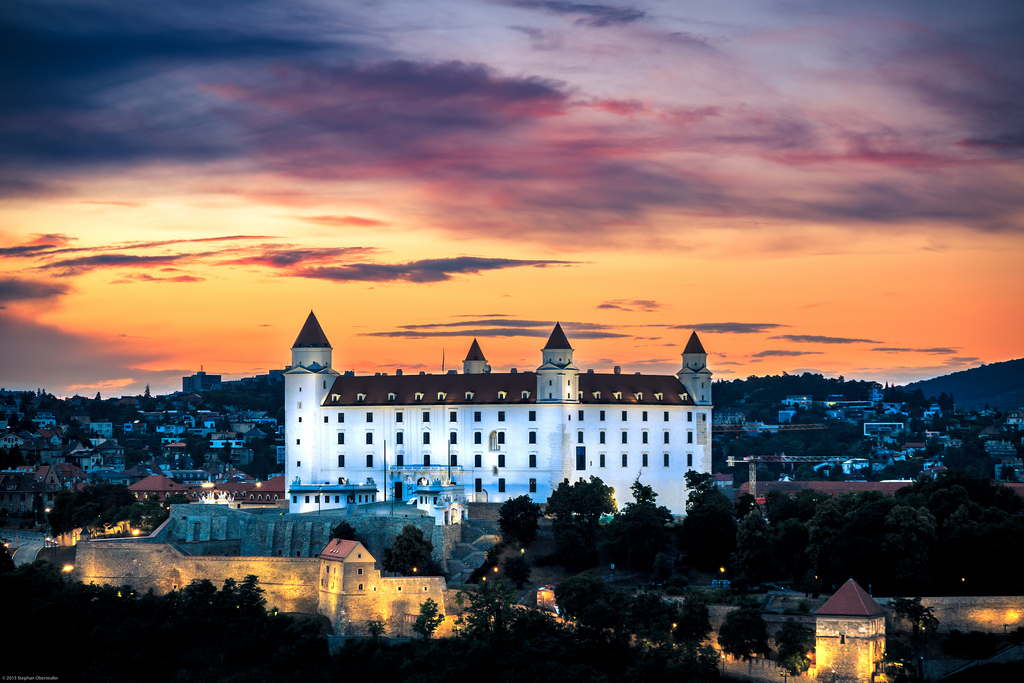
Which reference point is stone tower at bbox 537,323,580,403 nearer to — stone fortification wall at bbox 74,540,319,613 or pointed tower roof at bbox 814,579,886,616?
stone fortification wall at bbox 74,540,319,613

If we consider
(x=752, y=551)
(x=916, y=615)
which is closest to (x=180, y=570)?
(x=752, y=551)

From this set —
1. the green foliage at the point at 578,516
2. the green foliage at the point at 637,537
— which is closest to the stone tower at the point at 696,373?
the green foliage at the point at 578,516

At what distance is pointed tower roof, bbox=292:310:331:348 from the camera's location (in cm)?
7919

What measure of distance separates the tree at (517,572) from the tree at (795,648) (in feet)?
46.2

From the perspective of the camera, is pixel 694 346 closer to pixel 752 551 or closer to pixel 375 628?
pixel 752 551

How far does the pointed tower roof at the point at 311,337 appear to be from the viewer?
79188 mm

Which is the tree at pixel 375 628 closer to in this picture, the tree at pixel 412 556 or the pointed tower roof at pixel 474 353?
the tree at pixel 412 556

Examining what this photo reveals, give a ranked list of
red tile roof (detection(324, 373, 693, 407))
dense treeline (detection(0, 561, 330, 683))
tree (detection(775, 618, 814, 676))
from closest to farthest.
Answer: tree (detection(775, 618, 814, 676)) < dense treeline (detection(0, 561, 330, 683)) < red tile roof (detection(324, 373, 693, 407))

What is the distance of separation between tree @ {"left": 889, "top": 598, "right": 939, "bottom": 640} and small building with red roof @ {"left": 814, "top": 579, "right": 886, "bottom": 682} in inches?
97.6

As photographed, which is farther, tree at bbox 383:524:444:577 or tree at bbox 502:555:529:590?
tree at bbox 502:555:529:590

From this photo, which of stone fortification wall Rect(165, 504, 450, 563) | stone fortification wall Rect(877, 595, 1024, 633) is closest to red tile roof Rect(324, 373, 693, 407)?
stone fortification wall Rect(165, 504, 450, 563)

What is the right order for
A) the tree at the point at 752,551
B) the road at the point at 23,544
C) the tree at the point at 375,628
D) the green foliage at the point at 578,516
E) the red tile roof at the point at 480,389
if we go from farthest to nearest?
the red tile roof at the point at 480,389
the road at the point at 23,544
the green foliage at the point at 578,516
the tree at the point at 752,551
the tree at the point at 375,628

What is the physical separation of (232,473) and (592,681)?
218ft

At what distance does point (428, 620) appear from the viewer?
57406 millimetres
